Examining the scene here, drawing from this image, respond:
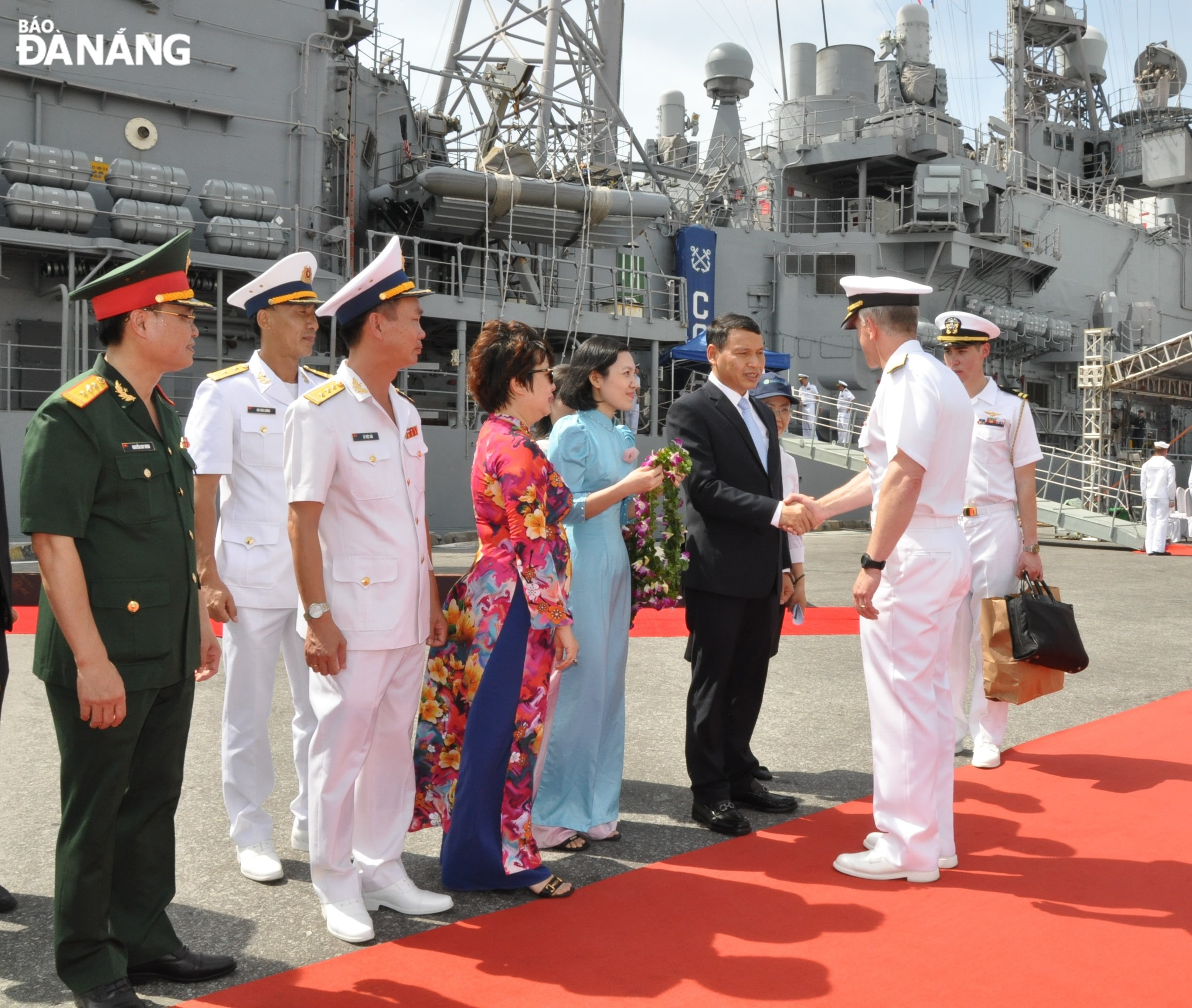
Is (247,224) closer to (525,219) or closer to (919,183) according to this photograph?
(525,219)

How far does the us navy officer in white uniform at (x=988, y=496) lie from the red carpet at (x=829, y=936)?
998mm

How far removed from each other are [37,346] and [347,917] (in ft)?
46.1

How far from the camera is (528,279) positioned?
771 inches

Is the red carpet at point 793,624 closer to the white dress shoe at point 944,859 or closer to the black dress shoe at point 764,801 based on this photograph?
the black dress shoe at point 764,801

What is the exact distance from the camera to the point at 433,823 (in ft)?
11.4

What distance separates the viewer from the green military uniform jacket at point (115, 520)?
2.44 m

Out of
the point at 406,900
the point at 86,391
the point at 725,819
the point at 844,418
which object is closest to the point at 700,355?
the point at 844,418

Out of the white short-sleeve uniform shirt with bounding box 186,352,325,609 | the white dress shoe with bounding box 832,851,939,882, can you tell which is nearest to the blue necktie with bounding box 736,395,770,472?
the white dress shoe with bounding box 832,851,939,882

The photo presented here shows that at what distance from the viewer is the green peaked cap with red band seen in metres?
2.64

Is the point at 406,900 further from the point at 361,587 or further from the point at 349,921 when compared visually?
the point at 361,587

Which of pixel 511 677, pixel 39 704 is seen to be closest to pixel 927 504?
pixel 511 677

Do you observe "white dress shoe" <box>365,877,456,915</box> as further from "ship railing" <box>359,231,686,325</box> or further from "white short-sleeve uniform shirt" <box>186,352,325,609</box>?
"ship railing" <box>359,231,686,325</box>

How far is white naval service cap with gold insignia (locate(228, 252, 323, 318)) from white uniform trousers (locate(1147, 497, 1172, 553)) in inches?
631

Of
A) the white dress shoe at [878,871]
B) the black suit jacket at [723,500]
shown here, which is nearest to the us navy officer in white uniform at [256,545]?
the black suit jacket at [723,500]
